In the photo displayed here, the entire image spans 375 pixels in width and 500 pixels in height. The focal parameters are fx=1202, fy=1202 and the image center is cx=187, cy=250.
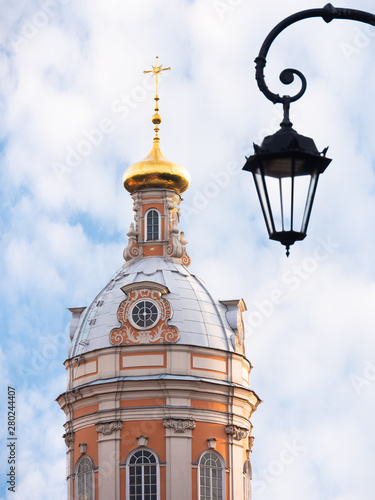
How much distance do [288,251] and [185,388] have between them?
28.9 metres

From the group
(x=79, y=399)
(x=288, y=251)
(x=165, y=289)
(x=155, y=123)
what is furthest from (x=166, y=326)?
(x=288, y=251)

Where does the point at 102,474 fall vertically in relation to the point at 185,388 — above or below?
below

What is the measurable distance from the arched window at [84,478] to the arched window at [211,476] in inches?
137

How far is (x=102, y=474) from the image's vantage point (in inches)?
1484

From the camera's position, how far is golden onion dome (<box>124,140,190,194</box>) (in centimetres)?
4275

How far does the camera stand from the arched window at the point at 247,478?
129 feet

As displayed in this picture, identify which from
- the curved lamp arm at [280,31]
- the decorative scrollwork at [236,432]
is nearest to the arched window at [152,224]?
the decorative scrollwork at [236,432]

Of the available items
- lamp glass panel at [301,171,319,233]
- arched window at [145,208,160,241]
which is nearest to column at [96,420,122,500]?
arched window at [145,208,160,241]

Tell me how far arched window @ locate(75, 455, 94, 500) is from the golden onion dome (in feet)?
32.9

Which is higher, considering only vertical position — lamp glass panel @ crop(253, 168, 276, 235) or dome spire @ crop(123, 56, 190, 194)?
dome spire @ crop(123, 56, 190, 194)

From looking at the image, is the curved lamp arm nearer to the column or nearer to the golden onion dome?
the column

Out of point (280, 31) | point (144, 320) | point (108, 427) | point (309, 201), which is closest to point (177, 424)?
point (108, 427)

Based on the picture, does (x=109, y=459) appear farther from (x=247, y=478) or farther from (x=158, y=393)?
(x=247, y=478)

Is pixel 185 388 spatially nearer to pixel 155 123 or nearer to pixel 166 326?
pixel 166 326
